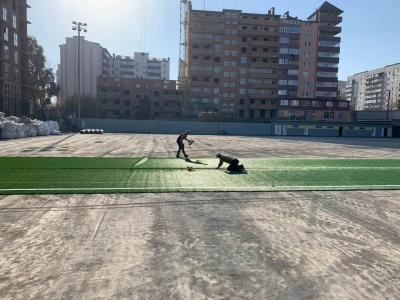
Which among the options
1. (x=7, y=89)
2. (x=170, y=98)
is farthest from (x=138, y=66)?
(x=7, y=89)

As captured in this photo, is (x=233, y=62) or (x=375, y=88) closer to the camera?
(x=233, y=62)

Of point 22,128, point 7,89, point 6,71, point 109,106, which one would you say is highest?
point 6,71

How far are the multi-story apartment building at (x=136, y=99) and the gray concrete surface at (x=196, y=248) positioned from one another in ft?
249

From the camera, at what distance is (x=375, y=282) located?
3.95m

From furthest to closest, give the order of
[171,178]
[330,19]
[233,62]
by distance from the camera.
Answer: [330,19] < [233,62] < [171,178]

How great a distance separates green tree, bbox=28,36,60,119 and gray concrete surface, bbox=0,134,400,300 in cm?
6875

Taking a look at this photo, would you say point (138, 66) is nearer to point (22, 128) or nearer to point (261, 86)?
point (261, 86)

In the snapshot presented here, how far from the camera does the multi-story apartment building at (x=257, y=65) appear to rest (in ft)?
263

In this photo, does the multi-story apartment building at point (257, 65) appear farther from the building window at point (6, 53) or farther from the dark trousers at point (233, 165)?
the dark trousers at point (233, 165)

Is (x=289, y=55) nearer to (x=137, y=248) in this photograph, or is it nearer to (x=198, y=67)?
(x=198, y=67)

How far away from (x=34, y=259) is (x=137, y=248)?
138 cm

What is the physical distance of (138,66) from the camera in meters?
139

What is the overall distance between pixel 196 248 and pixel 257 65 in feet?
268

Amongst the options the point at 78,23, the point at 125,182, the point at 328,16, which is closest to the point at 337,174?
the point at 125,182
